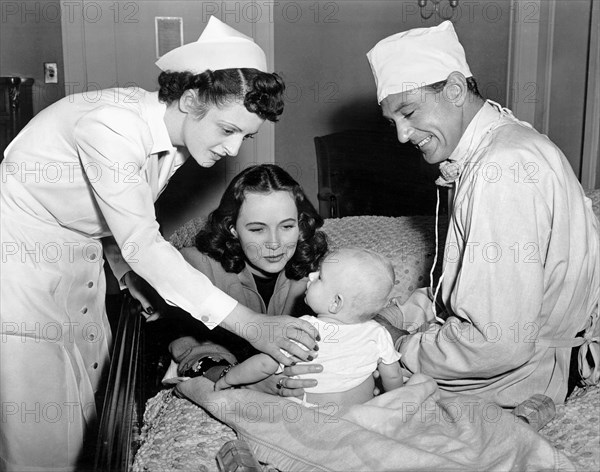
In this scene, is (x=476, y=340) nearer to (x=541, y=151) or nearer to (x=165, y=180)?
(x=541, y=151)

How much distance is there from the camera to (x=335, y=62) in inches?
174

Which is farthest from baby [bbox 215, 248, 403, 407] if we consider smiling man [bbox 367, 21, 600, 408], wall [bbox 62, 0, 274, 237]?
wall [bbox 62, 0, 274, 237]

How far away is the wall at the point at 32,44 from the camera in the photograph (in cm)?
462

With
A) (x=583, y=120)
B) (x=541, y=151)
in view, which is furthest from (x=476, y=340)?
(x=583, y=120)

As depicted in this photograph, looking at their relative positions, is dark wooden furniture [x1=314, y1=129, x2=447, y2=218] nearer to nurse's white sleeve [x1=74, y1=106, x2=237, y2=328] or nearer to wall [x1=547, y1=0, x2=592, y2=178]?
wall [x1=547, y1=0, x2=592, y2=178]

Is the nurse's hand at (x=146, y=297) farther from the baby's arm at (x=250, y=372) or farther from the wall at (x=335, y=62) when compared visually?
the wall at (x=335, y=62)

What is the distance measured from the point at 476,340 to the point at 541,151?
1.48ft

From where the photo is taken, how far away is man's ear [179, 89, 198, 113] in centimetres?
177

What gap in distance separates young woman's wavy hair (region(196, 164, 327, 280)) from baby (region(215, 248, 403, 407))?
0.46m

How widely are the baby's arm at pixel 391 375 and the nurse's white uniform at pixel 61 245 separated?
408mm

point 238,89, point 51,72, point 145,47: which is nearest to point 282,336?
point 238,89

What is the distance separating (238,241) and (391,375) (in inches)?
27.3

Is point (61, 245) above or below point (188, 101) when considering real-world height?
below

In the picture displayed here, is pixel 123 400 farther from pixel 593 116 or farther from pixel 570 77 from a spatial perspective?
pixel 570 77
